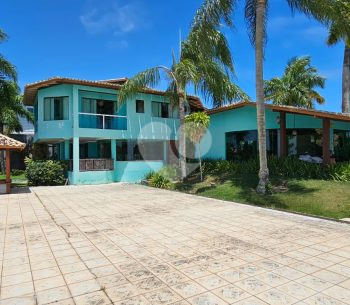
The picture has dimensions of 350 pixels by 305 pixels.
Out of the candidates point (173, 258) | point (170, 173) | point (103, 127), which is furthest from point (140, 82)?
point (173, 258)

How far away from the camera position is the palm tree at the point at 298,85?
26703 millimetres

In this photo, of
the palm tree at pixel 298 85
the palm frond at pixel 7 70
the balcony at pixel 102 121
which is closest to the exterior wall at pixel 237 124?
the balcony at pixel 102 121

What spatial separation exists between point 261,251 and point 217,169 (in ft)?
42.5

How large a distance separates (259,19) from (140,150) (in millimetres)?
13465

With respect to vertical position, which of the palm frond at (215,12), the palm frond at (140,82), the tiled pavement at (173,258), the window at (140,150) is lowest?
the tiled pavement at (173,258)

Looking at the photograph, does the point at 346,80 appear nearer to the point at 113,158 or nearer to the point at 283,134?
the point at 283,134

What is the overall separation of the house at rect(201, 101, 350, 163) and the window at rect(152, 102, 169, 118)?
4.56m

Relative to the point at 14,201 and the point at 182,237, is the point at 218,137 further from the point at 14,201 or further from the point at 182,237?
the point at 182,237

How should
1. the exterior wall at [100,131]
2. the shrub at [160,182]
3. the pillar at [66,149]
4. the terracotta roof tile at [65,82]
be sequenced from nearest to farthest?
the shrub at [160,182], the terracotta roof tile at [65,82], the exterior wall at [100,131], the pillar at [66,149]

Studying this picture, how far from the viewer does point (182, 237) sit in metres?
7.26

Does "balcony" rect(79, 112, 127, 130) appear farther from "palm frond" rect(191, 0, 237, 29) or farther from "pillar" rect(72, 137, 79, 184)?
"palm frond" rect(191, 0, 237, 29)

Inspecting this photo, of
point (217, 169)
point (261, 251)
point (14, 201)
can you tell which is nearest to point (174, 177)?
point (217, 169)

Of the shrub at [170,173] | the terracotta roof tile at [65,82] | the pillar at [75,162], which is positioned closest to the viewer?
the shrub at [170,173]

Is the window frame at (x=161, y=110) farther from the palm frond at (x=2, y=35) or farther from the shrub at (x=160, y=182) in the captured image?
the palm frond at (x=2, y=35)
